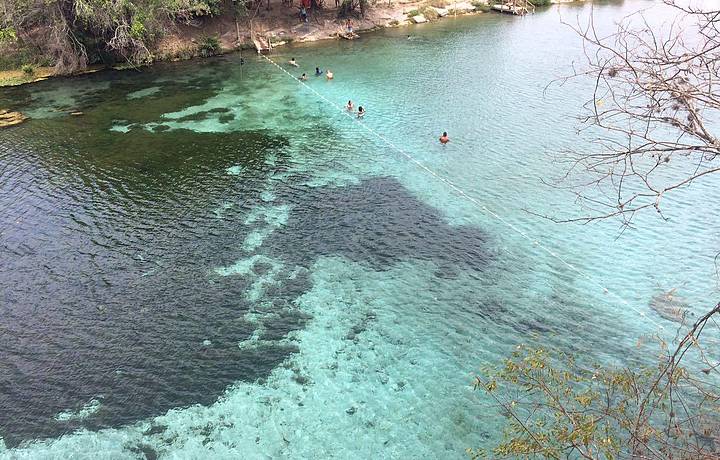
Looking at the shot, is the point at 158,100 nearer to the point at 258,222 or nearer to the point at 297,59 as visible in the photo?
the point at 297,59

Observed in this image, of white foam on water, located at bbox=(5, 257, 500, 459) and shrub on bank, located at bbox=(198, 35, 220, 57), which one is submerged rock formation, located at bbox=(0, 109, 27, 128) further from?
white foam on water, located at bbox=(5, 257, 500, 459)

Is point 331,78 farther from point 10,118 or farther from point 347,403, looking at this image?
point 347,403

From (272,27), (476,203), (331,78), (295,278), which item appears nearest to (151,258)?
(295,278)

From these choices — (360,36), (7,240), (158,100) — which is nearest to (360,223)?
(7,240)

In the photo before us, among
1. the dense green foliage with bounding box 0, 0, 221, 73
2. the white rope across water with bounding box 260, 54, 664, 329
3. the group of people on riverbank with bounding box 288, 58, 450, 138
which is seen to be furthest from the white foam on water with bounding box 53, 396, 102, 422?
the dense green foliage with bounding box 0, 0, 221, 73

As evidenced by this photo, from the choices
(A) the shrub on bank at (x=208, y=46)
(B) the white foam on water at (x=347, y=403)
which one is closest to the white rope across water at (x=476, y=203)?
(B) the white foam on water at (x=347, y=403)

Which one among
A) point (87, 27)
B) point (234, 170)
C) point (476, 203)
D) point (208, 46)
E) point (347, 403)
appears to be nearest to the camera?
point (347, 403)
